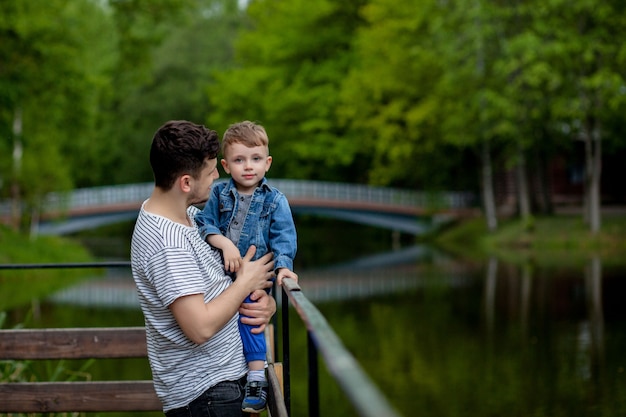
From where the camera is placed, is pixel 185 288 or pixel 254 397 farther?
pixel 254 397

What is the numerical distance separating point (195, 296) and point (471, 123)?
27.7 meters

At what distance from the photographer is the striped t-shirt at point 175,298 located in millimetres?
3020

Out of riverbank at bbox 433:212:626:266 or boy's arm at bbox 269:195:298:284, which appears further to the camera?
riverbank at bbox 433:212:626:266

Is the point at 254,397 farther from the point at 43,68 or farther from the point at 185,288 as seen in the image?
the point at 43,68

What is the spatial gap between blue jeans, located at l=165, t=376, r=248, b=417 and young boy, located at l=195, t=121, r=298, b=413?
0.44 meters

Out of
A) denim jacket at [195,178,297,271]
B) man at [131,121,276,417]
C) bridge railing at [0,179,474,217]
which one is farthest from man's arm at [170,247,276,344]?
bridge railing at [0,179,474,217]

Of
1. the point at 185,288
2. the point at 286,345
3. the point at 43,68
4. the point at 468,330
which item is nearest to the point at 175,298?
the point at 185,288

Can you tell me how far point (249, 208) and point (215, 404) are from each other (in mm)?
747

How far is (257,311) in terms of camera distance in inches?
137

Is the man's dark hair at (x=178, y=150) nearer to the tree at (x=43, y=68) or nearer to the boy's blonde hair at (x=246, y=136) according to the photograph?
the boy's blonde hair at (x=246, y=136)

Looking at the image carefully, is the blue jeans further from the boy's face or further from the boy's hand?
the boy's face

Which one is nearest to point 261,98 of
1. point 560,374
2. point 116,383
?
point 560,374

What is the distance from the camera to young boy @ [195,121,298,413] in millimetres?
3639

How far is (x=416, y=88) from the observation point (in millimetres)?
31562
